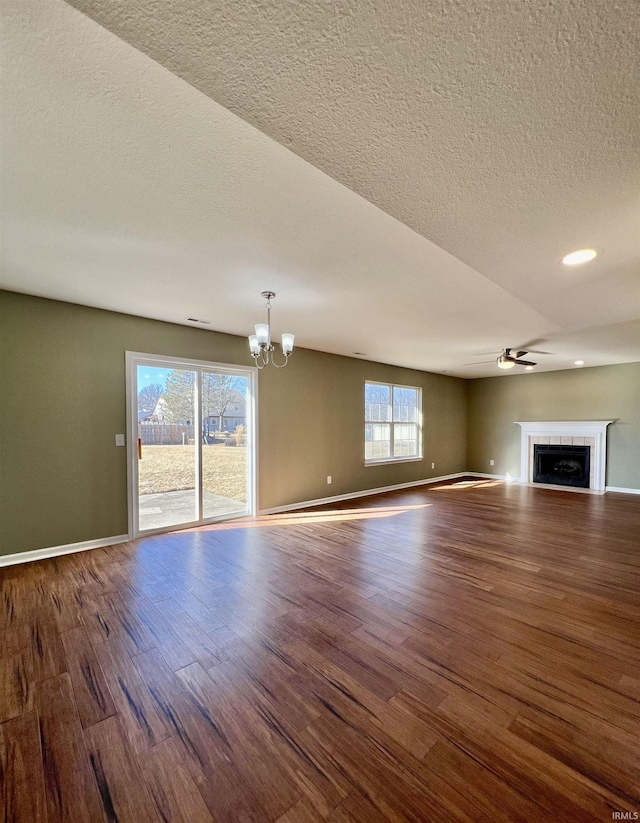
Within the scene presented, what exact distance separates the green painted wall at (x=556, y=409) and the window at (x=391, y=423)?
83.3 inches

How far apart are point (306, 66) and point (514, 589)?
341cm

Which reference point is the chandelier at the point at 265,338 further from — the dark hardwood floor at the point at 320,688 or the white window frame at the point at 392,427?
the white window frame at the point at 392,427

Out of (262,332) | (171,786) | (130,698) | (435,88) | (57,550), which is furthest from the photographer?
(57,550)

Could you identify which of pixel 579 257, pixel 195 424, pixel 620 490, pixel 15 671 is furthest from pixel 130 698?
pixel 620 490

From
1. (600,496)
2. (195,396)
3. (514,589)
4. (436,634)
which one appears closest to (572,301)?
(514,589)

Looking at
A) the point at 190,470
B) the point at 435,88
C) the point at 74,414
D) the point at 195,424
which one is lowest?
the point at 190,470

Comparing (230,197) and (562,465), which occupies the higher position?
(230,197)

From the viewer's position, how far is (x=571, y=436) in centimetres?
739

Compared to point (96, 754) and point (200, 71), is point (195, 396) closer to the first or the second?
point (96, 754)

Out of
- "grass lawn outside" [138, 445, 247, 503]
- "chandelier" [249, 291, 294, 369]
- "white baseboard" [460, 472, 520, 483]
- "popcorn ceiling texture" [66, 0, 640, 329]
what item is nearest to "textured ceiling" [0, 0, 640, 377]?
"popcorn ceiling texture" [66, 0, 640, 329]

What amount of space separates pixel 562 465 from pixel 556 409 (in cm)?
124

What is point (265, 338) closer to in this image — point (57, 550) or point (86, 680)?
point (86, 680)

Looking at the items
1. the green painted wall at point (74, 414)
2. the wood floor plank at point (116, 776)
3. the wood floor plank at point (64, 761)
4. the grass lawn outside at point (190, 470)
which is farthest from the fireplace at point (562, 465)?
the wood floor plank at point (64, 761)

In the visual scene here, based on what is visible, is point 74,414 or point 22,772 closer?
point 22,772
